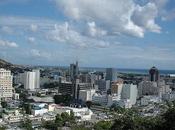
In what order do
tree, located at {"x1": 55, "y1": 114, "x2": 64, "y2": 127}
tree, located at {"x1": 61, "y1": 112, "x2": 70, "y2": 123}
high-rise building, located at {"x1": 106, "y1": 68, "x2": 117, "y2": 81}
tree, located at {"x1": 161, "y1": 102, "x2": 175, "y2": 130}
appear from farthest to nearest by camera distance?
high-rise building, located at {"x1": 106, "y1": 68, "x2": 117, "y2": 81} < tree, located at {"x1": 61, "y1": 112, "x2": 70, "y2": 123} < tree, located at {"x1": 55, "y1": 114, "x2": 64, "y2": 127} < tree, located at {"x1": 161, "y1": 102, "x2": 175, "y2": 130}

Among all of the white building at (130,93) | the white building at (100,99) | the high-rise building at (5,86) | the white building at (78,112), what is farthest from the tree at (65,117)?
the white building at (130,93)

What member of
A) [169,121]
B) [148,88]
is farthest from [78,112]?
[148,88]

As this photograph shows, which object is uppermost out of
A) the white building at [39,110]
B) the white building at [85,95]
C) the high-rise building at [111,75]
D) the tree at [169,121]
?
the high-rise building at [111,75]

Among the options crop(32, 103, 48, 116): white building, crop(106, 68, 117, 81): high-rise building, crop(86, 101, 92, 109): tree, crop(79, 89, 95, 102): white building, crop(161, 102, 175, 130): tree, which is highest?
crop(106, 68, 117, 81): high-rise building

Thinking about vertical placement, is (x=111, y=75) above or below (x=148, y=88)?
above

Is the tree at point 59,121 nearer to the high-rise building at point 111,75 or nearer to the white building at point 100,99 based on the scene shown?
the white building at point 100,99

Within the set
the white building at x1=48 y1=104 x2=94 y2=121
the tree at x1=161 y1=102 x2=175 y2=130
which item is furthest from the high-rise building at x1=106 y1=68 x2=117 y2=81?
the tree at x1=161 y1=102 x2=175 y2=130

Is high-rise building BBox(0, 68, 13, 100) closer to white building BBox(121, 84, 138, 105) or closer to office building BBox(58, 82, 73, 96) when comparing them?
office building BBox(58, 82, 73, 96)

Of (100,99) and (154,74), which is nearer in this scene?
(100,99)

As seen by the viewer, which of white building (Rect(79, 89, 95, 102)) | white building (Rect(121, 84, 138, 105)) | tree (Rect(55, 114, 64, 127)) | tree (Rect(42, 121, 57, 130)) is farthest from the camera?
white building (Rect(121, 84, 138, 105))

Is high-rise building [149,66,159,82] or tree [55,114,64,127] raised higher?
high-rise building [149,66,159,82]

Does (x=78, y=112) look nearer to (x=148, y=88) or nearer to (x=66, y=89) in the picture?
(x=66, y=89)
